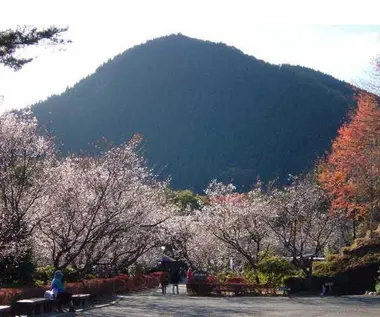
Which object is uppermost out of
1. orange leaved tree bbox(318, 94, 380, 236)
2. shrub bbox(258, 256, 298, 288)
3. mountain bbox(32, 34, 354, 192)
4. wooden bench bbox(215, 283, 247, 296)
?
mountain bbox(32, 34, 354, 192)

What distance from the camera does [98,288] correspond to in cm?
2488

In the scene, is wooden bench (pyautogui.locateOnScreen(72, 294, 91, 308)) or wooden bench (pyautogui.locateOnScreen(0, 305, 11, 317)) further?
wooden bench (pyautogui.locateOnScreen(72, 294, 91, 308))

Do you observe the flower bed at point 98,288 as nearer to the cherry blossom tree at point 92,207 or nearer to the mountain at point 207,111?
the cherry blossom tree at point 92,207

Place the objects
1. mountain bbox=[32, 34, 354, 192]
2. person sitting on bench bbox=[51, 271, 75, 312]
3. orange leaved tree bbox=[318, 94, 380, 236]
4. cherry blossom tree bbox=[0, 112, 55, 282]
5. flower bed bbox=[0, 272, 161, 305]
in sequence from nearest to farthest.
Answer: flower bed bbox=[0, 272, 161, 305]
person sitting on bench bbox=[51, 271, 75, 312]
cherry blossom tree bbox=[0, 112, 55, 282]
orange leaved tree bbox=[318, 94, 380, 236]
mountain bbox=[32, 34, 354, 192]

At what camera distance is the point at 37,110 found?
108375 millimetres

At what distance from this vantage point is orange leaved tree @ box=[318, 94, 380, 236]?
31531 mm

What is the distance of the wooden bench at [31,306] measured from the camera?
16.8 meters

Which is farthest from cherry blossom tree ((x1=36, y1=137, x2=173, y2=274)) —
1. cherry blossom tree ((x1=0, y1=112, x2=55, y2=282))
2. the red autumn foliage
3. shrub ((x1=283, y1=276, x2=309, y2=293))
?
the red autumn foliage

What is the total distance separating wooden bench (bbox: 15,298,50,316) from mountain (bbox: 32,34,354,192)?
83.5m

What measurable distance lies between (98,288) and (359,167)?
17321 millimetres

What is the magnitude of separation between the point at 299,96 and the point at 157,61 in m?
44.4

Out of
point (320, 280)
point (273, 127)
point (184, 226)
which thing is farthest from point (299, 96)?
point (320, 280)

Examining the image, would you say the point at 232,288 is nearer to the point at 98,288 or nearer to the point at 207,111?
the point at 98,288

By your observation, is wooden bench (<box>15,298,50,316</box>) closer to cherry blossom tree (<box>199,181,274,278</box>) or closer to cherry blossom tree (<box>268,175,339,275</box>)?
cherry blossom tree (<box>268,175,339,275</box>)
